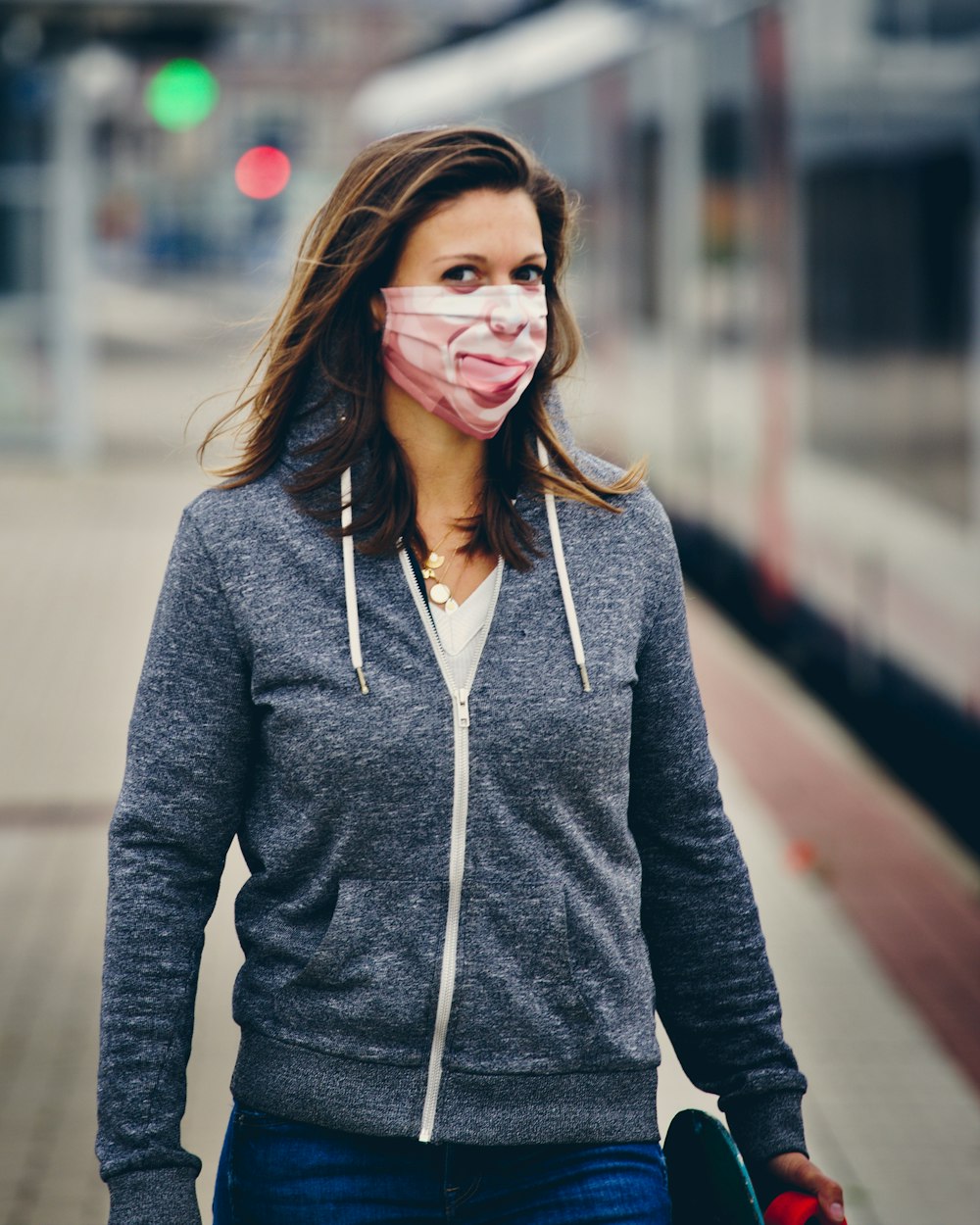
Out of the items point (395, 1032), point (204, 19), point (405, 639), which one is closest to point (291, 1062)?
point (395, 1032)

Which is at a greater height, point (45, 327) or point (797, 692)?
point (45, 327)

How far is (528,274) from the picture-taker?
2018mm

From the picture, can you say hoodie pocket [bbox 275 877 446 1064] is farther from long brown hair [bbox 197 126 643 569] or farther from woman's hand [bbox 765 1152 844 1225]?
woman's hand [bbox 765 1152 844 1225]

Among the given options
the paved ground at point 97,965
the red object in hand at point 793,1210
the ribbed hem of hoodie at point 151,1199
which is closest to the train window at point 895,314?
the paved ground at point 97,965

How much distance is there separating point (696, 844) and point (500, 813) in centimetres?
29

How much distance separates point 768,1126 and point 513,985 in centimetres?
38

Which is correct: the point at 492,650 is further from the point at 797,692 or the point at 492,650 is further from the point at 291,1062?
the point at 797,692

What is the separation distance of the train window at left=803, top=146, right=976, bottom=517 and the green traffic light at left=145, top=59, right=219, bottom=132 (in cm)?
956

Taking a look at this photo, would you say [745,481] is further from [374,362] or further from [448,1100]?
[448,1100]

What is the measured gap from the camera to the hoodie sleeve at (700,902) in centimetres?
201

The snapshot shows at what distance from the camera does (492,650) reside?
1875 mm

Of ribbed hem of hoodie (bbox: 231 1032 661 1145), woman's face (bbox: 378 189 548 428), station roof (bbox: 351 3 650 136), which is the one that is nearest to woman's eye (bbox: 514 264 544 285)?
woman's face (bbox: 378 189 548 428)

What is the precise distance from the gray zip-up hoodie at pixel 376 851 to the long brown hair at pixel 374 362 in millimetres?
37

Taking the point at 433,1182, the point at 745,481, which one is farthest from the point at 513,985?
the point at 745,481
